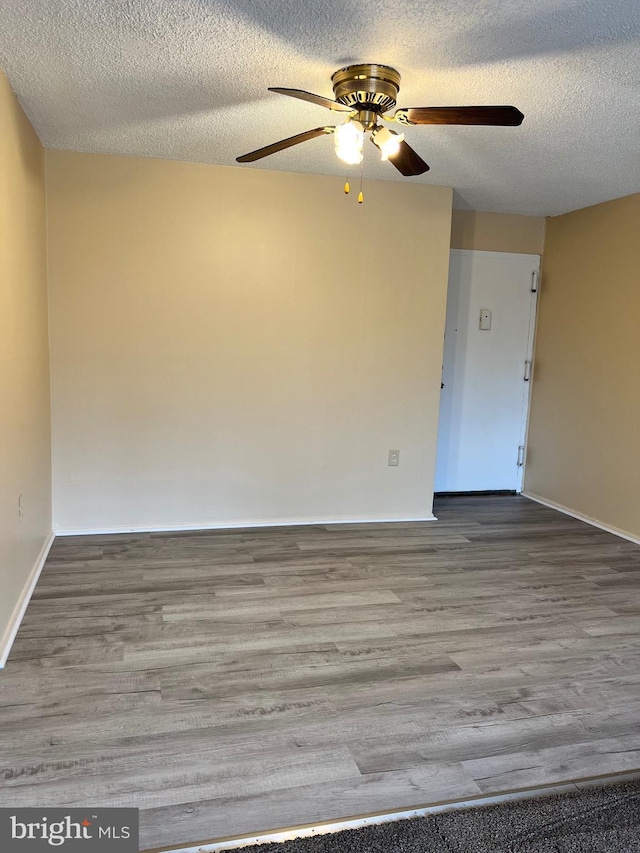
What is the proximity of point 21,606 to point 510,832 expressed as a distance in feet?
7.27

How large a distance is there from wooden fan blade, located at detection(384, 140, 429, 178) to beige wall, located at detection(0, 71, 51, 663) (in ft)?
5.42

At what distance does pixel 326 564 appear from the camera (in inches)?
136

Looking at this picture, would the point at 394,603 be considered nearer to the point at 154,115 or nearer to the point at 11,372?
the point at 11,372

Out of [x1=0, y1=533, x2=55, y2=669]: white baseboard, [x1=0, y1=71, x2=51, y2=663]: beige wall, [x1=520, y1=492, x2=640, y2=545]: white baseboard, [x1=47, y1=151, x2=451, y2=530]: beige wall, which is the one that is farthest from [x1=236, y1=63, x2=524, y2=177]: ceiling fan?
[x1=520, y1=492, x2=640, y2=545]: white baseboard

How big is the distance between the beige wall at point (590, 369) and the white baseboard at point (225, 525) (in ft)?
4.04

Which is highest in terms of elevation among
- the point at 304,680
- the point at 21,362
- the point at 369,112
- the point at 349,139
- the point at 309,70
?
the point at 309,70

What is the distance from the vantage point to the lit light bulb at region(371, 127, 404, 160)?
7.60 feet

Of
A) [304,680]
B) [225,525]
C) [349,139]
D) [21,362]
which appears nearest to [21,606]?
[21,362]

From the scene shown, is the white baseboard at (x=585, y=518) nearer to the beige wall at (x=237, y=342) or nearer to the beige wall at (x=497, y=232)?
the beige wall at (x=237, y=342)

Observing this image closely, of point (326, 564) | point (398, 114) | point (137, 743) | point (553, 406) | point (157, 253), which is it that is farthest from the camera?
point (553, 406)

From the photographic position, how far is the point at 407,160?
253cm

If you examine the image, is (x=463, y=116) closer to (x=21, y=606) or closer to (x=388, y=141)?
(x=388, y=141)

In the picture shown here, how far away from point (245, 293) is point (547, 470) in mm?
2917

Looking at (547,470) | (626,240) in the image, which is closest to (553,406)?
(547,470)
